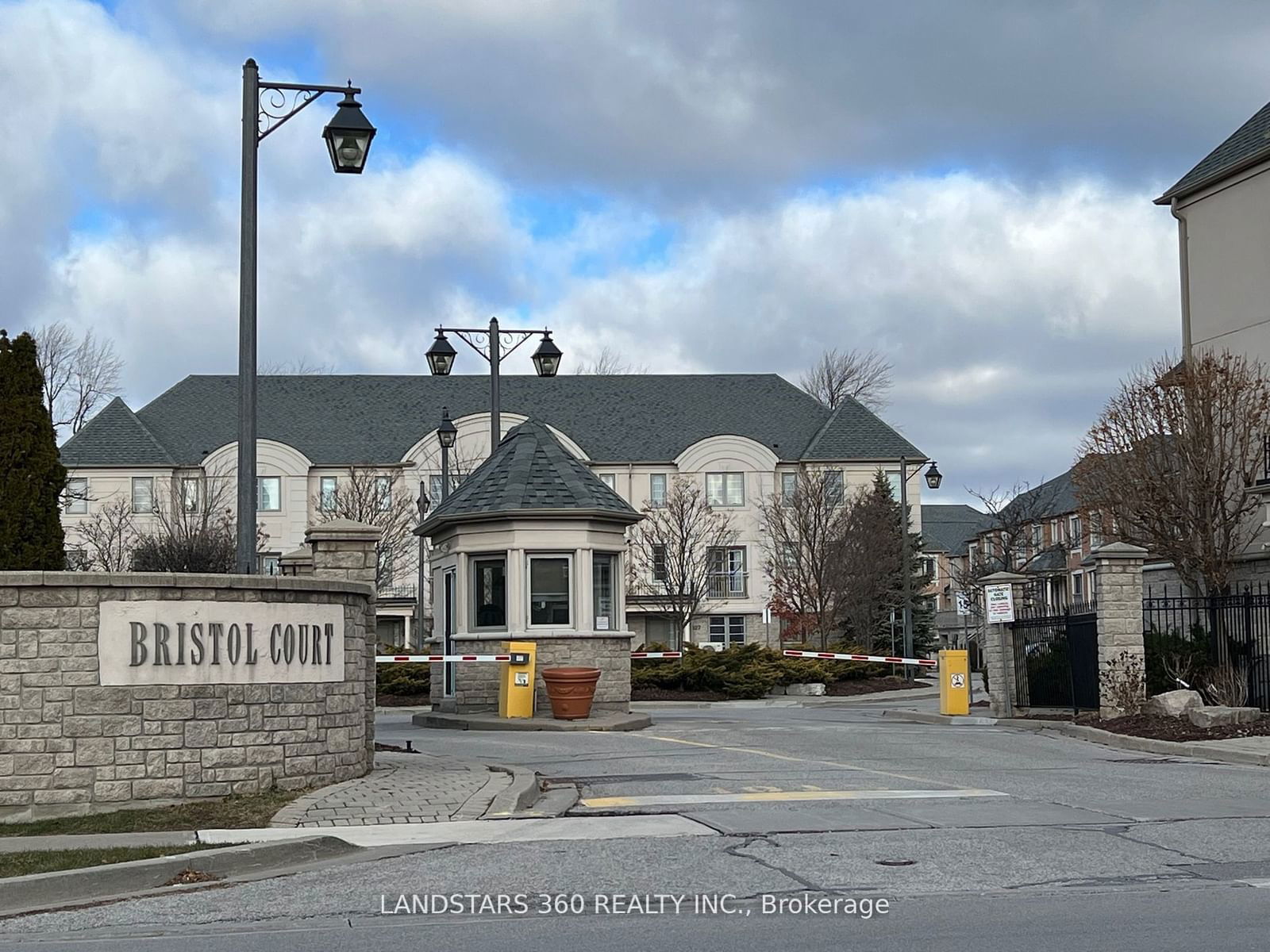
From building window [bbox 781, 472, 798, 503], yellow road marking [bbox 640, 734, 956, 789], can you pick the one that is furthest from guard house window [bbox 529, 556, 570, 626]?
building window [bbox 781, 472, 798, 503]

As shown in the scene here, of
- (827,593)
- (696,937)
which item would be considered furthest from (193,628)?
(827,593)

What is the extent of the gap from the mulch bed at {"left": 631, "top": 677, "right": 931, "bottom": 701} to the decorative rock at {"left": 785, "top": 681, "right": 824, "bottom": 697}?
0.35 m

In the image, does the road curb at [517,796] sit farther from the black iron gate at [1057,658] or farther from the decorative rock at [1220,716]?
the black iron gate at [1057,658]

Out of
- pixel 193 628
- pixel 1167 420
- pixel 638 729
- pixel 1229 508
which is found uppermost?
pixel 1167 420

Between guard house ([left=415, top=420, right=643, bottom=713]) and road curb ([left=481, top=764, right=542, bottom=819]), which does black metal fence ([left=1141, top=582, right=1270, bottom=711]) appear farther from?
road curb ([left=481, top=764, right=542, bottom=819])

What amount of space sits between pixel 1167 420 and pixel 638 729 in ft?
37.7

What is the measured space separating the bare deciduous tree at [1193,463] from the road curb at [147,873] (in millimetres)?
19547

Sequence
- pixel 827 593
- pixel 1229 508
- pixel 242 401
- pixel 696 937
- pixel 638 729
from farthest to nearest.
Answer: pixel 827 593, pixel 1229 508, pixel 638 729, pixel 242 401, pixel 696 937

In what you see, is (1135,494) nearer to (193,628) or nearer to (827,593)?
(193,628)

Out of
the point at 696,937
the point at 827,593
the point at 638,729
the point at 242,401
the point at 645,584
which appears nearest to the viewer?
the point at 696,937

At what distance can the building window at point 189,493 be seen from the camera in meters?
58.0

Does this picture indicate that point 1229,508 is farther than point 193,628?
Yes

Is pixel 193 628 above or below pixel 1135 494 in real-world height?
below

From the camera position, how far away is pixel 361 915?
823 cm
